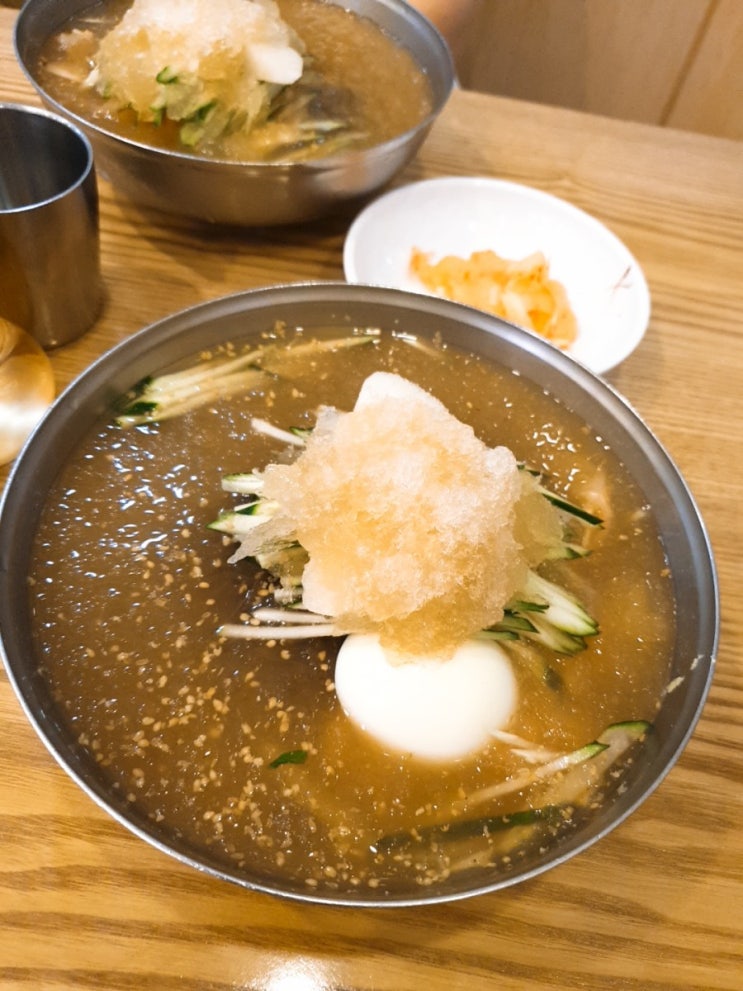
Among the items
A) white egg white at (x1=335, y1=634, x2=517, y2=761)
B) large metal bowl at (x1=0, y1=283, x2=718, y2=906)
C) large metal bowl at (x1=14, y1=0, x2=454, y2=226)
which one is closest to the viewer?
large metal bowl at (x1=0, y1=283, x2=718, y2=906)

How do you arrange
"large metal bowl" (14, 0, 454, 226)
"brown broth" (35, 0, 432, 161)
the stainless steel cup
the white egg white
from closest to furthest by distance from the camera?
the white egg white, the stainless steel cup, "large metal bowl" (14, 0, 454, 226), "brown broth" (35, 0, 432, 161)

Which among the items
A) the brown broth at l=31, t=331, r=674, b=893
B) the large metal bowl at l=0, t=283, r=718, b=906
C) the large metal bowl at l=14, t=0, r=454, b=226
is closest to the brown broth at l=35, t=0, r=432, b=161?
the large metal bowl at l=14, t=0, r=454, b=226

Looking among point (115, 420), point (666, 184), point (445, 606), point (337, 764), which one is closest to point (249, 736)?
point (337, 764)

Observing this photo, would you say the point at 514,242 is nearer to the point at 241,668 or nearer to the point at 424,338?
the point at 424,338

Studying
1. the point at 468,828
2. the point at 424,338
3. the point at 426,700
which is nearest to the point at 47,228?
the point at 424,338

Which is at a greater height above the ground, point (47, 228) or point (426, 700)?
point (47, 228)

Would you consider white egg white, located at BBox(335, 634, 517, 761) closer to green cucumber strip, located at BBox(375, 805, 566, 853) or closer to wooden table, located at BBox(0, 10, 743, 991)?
green cucumber strip, located at BBox(375, 805, 566, 853)

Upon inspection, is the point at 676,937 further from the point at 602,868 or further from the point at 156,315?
the point at 156,315

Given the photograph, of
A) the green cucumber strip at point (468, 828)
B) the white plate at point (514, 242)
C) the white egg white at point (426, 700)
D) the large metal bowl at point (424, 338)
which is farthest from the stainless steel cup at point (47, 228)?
the green cucumber strip at point (468, 828)
